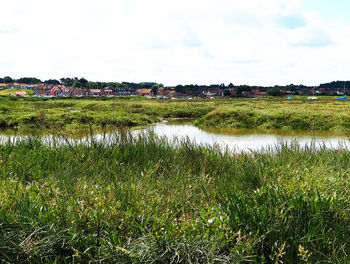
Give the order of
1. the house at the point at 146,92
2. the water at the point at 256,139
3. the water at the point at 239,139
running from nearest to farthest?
1. the water at the point at 239,139
2. the water at the point at 256,139
3. the house at the point at 146,92

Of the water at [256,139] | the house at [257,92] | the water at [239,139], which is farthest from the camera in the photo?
the house at [257,92]

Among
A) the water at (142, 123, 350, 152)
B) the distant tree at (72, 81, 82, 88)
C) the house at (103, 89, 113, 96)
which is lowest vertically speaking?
the water at (142, 123, 350, 152)

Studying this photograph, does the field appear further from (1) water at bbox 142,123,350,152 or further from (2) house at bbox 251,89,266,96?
(2) house at bbox 251,89,266,96

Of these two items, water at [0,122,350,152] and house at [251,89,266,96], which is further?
house at [251,89,266,96]

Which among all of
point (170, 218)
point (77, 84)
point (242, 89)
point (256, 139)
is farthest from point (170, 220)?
point (77, 84)

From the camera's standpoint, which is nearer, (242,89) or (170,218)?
(170,218)

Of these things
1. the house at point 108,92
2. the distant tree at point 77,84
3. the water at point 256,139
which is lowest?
the water at point 256,139

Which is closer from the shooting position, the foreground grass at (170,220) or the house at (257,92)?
the foreground grass at (170,220)

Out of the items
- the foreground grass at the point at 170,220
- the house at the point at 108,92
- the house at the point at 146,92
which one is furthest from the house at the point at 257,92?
the foreground grass at the point at 170,220

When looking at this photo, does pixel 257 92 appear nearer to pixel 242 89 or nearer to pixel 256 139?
pixel 242 89

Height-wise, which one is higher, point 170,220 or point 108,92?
point 108,92

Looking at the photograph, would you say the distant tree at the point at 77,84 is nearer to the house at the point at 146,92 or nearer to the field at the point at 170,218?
the house at the point at 146,92

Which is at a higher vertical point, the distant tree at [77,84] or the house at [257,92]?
the distant tree at [77,84]

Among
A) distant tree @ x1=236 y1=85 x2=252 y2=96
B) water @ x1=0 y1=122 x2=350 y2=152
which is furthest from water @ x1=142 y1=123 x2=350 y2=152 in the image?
distant tree @ x1=236 y1=85 x2=252 y2=96
